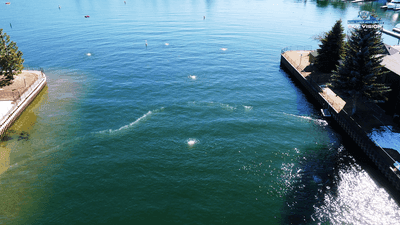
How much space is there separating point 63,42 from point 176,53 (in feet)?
190

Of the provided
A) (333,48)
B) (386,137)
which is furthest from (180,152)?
(333,48)

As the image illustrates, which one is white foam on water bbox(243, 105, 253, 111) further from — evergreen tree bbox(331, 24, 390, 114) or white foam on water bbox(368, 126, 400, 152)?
white foam on water bbox(368, 126, 400, 152)

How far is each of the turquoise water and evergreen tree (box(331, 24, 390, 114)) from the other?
33.8 feet

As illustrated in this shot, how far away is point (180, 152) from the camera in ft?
166

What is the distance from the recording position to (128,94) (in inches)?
2943

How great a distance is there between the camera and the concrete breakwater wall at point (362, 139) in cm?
4294

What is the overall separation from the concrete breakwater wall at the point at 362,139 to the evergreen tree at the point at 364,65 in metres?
4.38

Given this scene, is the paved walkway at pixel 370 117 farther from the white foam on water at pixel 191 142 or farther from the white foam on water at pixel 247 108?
the white foam on water at pixel 191 142

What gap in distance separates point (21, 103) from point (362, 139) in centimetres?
7939

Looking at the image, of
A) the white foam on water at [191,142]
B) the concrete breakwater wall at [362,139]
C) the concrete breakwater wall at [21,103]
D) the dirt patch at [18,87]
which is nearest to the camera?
the concrete breakwater wall at [362,139]

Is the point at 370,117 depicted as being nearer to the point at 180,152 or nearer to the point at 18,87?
the point at 180,152

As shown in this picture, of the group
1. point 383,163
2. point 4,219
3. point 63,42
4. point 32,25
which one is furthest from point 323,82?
point 32,25

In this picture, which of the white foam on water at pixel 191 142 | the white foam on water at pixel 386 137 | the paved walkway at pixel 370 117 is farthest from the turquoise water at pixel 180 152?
the paved walkway at pixel 370 117

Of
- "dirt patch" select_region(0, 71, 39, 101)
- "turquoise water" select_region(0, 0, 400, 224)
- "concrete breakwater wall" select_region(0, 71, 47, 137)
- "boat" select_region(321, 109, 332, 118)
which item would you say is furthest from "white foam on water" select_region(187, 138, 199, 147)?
"dirt patch" select_region(0, 71, 39, 101)
